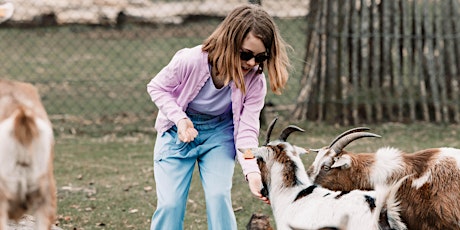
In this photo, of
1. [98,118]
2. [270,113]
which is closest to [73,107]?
[98,118]

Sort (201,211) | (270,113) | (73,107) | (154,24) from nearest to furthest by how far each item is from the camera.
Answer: (201,211) → (270,113) → (73,107) → (154,24)

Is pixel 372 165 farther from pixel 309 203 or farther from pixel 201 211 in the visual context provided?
pixel 201 211

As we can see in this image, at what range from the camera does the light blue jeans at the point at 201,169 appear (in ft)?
17.0

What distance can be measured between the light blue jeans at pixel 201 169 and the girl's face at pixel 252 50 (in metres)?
0.39

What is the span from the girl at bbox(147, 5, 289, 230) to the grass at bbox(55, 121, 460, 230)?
1.49m

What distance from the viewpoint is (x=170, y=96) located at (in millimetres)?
5324

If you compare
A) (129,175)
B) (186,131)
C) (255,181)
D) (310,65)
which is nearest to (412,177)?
(255,181)

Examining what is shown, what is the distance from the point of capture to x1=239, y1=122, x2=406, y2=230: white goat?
193 inches

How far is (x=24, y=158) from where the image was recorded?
4.03 metres

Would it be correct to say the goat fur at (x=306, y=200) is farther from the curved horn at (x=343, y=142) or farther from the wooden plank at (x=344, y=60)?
the wooden plank at (x=344, y=60)

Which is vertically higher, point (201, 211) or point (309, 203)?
point (309, 203)

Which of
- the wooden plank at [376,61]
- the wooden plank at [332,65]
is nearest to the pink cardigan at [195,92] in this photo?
the wooden plank at [332,65]

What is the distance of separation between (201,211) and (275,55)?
7.57 feet

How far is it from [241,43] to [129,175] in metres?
3.57
